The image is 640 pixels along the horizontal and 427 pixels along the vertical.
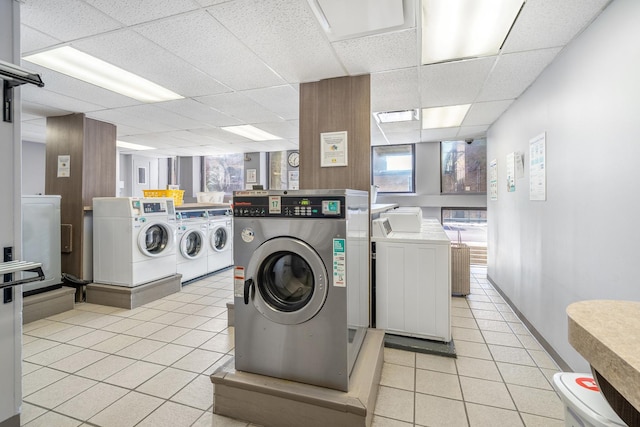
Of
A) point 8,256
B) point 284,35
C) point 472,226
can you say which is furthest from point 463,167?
point 8,256

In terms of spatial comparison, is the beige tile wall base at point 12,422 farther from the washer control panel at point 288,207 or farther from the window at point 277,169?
the window at point 277,169

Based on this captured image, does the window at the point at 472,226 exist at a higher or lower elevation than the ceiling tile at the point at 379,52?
lower

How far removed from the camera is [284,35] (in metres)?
2.22

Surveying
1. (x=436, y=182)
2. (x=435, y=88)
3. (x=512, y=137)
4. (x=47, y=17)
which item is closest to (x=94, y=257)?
(x=47, y=17)

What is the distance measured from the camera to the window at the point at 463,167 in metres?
5.95

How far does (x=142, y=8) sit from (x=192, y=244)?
3791mm

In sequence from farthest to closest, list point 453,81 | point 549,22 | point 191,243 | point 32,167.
→ point 32,167, point 191,243, point 453,81, point 549,22

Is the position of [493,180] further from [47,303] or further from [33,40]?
[47,303]

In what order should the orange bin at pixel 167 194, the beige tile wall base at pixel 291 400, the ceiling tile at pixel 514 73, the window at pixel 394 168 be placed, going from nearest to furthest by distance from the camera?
1. the beige tile wall base at pixel 291 400
2. the ceiling tile at pixel 514 73
3. the orange bin at pixel 167 194
4. the window at pixel 394 168

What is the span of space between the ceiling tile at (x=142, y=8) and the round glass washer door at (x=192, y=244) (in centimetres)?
331

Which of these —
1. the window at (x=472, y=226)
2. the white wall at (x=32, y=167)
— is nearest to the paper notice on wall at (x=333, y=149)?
the window at (x=472, y=226)

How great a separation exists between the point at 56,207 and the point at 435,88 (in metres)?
4.82

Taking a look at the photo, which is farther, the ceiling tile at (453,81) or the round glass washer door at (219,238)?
the round glass washer door at (219,238)

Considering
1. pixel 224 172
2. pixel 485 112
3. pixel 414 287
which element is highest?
pixel 485 112
